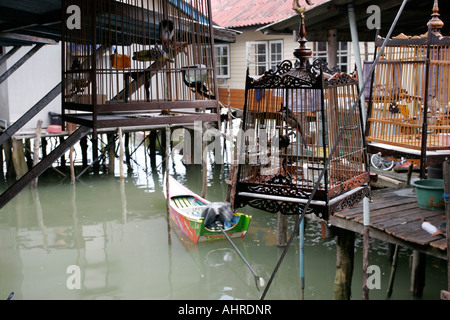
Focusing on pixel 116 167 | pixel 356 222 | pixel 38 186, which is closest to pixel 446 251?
pixel 356 222

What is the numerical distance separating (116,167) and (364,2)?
1453cm

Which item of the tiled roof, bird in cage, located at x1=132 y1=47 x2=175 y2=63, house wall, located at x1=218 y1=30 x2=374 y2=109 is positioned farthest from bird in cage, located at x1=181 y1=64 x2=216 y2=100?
house wall, located at x1=218 y1=30 x2=374 y2=109

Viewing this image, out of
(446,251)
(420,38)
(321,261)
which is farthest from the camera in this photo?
(321,261)

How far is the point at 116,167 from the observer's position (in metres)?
19.3

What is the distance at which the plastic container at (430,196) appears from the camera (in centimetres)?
693

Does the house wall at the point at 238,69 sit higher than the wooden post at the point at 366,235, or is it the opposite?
the house wall at the point at 238,69

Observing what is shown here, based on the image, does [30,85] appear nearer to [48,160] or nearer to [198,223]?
[198,223]

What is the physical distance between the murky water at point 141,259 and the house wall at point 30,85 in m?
2.84

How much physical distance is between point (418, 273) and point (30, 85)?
41.8 ft

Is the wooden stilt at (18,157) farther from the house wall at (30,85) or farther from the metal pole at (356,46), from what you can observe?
the metal pole at (356,46)

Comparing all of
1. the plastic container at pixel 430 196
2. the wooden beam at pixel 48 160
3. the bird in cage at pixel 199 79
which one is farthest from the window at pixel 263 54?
the wooden beam at pixel 48 160

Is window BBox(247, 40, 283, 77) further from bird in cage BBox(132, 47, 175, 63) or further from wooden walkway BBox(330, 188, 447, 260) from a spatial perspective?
bird in cage BBox(132, 47, 175, 63)
